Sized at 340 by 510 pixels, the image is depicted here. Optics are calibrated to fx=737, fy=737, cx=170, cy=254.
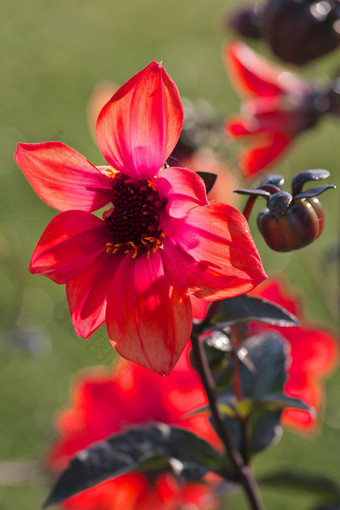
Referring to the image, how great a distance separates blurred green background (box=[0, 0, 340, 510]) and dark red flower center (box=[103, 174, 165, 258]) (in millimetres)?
62

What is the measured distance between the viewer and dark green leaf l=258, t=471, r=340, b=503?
2.01 ft

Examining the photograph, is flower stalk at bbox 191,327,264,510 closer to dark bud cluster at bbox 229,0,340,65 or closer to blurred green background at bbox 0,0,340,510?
blurred green background at bbox 0,0,340,510

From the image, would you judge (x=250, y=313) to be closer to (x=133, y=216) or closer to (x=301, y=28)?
(x=133, y=216)

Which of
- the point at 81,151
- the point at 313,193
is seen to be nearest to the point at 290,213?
the point at 313,193

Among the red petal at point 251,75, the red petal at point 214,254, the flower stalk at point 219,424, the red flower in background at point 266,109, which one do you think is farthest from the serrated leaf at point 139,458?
the red petal at point 251,75

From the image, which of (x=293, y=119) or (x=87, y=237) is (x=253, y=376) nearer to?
(x=87, y=237)

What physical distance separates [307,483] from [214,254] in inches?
10.9

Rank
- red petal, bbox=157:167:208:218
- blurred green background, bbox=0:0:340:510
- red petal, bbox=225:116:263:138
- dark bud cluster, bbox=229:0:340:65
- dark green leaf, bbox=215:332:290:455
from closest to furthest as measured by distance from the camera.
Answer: red petal, bbox=157:167:208:218
dark green leaf, bbox=215:332:290:455
dark bud cluster, bbox=229:0:340:65
red petal, bbox=225:116:263:138
blurred green background, bbox=0:0:340:510

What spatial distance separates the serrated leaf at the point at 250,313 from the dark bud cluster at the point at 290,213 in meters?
0.04

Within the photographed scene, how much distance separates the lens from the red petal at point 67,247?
1.41 feet

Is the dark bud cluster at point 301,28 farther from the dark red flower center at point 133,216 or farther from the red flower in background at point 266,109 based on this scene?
the dark red flower center at point 133,216

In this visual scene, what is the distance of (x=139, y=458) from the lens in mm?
512

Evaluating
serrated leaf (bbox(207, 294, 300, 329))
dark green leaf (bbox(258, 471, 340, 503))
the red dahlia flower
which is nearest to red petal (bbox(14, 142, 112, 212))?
the red dahlia flower

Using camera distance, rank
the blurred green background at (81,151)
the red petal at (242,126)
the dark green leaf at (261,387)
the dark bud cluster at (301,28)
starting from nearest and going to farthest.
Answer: the dark green leaf at (261,387)
the dark bud cluster at (301,28)
the red petal at (242,126)
the blurred green background at (81,151)
